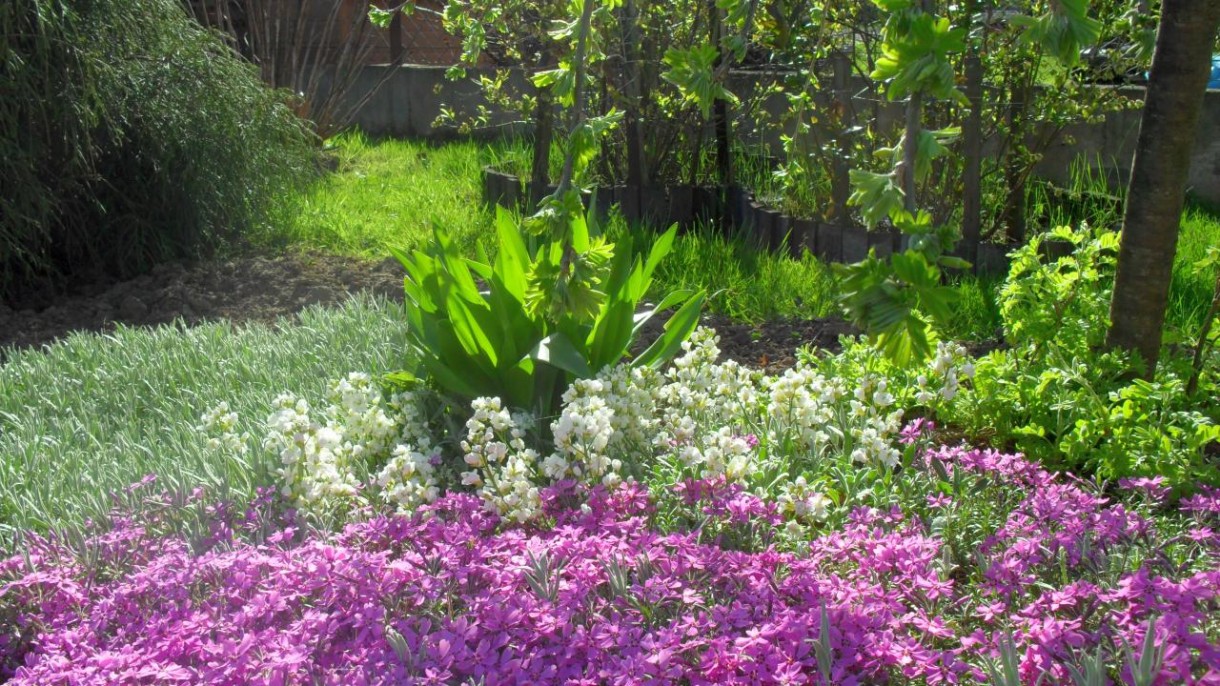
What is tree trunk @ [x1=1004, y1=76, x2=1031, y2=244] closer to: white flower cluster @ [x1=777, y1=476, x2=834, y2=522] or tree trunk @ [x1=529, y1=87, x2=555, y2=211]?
tree trunk @ [x1=529, y1=87, x2=555, y2=211]

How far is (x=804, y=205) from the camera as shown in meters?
5.73

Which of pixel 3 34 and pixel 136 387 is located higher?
pixel 3 34

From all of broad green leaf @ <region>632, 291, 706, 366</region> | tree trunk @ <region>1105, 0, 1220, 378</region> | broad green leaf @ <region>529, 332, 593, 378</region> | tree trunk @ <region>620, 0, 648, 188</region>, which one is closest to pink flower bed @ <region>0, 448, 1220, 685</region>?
broad green leaf @ <region>529, 332, 593, 378</region>

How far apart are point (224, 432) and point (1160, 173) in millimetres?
2442

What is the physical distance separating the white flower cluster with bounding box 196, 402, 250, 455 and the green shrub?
8.55ft

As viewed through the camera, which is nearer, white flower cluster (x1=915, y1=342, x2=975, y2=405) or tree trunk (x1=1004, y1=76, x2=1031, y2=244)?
white flower cluster (x1=915, y1=342, x2=975, y2=405)

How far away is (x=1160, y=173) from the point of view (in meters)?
2.82

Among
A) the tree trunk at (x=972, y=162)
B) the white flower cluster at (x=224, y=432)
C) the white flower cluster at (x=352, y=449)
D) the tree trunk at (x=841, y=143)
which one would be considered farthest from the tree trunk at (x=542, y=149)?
the white flower cluster at (x=224, y=432)

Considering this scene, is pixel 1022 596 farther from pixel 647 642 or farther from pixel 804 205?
pixel 804 205

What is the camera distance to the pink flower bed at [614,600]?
5.81 ft

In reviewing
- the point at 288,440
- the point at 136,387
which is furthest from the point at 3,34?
the point at 288,440

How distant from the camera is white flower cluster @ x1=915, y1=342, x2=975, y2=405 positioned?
2.74 m

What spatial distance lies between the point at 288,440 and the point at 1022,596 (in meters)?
1.59

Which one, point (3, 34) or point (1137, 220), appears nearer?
point (1137, 220)
